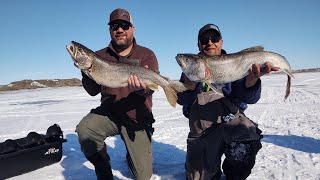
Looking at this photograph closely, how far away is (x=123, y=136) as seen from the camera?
4449mm

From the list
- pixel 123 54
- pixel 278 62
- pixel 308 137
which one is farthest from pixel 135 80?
pixel 308 137

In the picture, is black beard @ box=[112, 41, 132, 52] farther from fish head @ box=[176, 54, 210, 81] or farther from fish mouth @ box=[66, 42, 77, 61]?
fish head @ box=[176, 54, 210, 81]

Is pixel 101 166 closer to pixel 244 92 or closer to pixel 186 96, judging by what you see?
pixel 186 96

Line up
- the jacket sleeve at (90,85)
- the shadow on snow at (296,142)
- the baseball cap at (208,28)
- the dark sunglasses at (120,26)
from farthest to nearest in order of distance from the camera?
1. the shadow on snow at (296,142)
2. the dark sunglasses at (120,26)
3. the jacket sleeve at (90,85)
4. the baseball cap at (208,28)

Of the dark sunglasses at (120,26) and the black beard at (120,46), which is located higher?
the dark sunglasses at (120,26)

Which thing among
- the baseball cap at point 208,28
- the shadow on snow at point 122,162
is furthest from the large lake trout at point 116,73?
the shadow on snow at point 122,162

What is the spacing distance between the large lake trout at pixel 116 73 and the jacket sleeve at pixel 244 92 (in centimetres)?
60

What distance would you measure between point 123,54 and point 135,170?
1.65m

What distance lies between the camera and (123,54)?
15.3 feet

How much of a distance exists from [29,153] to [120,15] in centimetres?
233

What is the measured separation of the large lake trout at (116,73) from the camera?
153 inches

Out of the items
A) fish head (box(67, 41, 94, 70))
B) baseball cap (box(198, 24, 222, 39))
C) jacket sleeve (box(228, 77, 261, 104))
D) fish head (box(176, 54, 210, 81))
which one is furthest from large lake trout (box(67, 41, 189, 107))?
baseball cap (box(198, 24, 222, 39))

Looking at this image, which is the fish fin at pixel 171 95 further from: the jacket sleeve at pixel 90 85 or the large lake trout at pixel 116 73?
the jacket sleeve at pixel 90 85

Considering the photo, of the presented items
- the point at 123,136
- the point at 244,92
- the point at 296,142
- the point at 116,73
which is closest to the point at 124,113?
the point at 123,136
